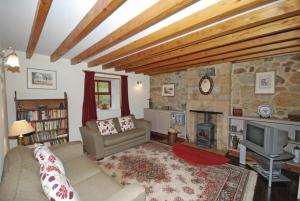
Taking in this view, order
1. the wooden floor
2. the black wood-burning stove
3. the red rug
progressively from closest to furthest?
the wooden floor, the red rug, the black wood-burning stove

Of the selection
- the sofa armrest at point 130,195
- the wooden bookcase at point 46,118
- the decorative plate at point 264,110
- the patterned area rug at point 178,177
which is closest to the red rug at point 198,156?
the patterned area rug at point 178,177

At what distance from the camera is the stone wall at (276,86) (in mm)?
2947

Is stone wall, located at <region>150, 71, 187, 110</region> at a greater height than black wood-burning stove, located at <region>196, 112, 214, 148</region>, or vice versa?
stone wall, located at <region>150, 71, 187, 110</region>

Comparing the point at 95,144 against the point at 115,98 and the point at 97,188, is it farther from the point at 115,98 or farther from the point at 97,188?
the point at 115,98

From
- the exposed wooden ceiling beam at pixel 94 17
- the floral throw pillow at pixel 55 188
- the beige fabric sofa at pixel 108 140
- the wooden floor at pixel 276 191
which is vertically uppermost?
the exposed wooden ceiling beam at pixel 94 17

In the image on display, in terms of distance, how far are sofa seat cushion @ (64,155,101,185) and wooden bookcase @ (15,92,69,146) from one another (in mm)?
1740

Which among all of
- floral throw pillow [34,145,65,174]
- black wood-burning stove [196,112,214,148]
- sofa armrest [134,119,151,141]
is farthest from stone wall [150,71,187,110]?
floral throw pillow [34,145,65,174]

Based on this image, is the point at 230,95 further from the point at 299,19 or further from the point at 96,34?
the point at 96,34

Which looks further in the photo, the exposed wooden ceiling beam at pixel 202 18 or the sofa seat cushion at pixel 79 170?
the sofa seat cushion at pixel 79 170

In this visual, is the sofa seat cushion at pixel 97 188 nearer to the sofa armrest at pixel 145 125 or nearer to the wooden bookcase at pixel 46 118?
the wooden bookcase at pixel 46 118

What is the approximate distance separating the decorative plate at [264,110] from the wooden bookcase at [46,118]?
14.6ft

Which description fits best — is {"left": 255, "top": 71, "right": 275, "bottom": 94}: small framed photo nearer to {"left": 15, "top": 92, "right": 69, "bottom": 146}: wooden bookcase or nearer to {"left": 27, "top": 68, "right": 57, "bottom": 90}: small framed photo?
{"left": 15, "top": 92, "right": 69, "bottom": 146}: wooden bookcase

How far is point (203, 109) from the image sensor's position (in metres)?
4.16

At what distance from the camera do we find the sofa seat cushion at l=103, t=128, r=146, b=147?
3.34m
